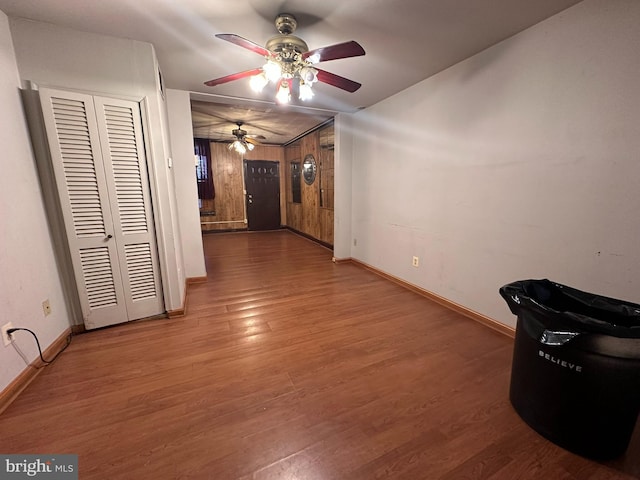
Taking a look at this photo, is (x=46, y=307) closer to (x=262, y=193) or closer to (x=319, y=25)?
(x=319, y=25)

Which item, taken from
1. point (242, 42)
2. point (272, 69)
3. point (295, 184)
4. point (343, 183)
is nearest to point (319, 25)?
point (272, 69)

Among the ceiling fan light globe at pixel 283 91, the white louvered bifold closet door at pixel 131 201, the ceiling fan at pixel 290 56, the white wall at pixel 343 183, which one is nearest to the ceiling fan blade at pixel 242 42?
the ceiling fan at pixel 290 56

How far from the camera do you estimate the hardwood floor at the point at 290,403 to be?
1204 millimetres

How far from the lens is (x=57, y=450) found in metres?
1.25

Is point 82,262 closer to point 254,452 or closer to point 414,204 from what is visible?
point 254,452

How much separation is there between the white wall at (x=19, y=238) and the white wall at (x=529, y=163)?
349 cm

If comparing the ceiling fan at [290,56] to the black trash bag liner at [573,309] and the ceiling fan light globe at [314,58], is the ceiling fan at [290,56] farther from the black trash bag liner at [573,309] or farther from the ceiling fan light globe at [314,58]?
the black trash bag liner at [573,309]

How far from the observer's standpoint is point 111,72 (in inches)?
83.0

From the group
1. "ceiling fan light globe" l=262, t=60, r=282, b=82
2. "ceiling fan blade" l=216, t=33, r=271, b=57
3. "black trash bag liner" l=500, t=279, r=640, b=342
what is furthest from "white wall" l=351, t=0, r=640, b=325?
"ceiling fan blade" l=216, t=33, r=271, b=57

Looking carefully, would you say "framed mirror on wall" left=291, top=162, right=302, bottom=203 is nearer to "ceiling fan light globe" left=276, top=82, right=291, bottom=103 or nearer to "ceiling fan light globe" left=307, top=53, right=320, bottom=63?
"ceiling fan light globe" left=276, top=82, right=291, bottom=103

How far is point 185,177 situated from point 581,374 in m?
3.93

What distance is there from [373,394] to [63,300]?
2577mm

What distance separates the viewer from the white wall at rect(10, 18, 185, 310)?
1898mm

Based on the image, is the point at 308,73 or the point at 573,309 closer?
the point at 573,309
